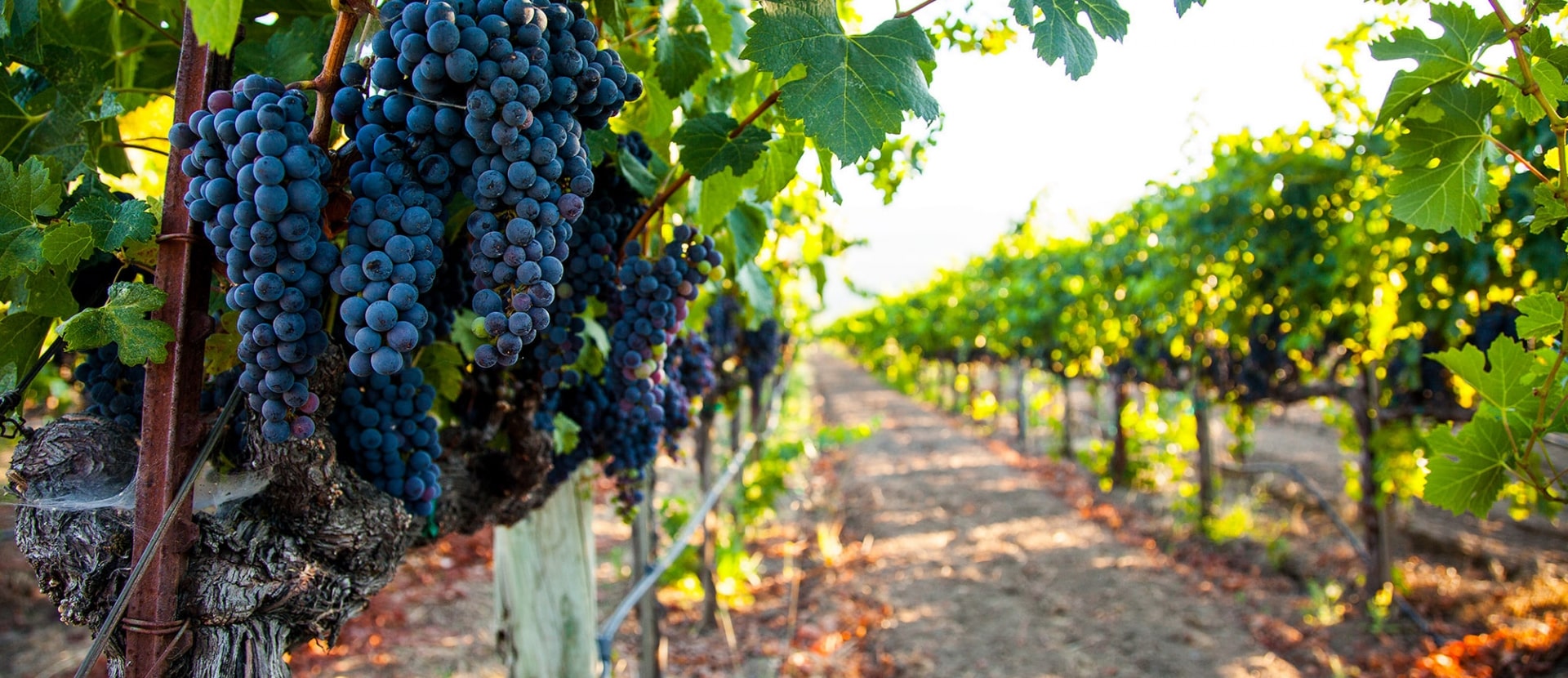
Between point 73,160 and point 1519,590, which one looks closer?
point 73,160

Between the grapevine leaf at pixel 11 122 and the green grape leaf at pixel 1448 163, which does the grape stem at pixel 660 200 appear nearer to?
the grapevine leaf at pixel 11 122

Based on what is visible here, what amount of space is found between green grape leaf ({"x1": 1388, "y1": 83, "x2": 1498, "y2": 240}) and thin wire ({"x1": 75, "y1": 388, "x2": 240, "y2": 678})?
173 centimetres

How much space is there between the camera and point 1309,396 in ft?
22.6

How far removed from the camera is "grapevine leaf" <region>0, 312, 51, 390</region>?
1.07 meters

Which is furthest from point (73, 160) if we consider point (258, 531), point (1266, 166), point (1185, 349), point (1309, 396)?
point (1185, 349)

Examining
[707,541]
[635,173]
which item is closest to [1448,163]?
[635,173]

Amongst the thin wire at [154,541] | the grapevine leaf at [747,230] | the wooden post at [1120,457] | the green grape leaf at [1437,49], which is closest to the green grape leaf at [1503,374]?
the green grape leaf at [1437,49]

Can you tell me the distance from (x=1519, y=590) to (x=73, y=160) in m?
8.39

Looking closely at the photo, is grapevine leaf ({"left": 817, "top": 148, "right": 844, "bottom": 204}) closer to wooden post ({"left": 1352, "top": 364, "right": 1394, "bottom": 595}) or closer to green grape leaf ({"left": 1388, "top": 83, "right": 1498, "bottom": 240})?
green grape leaf ({"left": 1388, "top": 83, "right": 1498, "bottom": 240})

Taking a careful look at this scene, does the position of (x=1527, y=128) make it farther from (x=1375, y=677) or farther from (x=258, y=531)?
(x=258, y=531)

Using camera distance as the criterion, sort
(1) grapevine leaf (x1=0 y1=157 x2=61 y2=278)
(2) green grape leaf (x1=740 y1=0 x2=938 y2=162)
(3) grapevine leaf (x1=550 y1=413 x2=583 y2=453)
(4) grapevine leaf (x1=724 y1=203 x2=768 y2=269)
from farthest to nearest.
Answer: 1. (3) grapevine leaf (x1=550 y1=413 x2=583 y2=453)
2. (4) grapevine leaf (x1=724 y1=203 x2=768 y2=269)
3. (2) green grape leaf (x1=740 y1=0 x2=938 y2=162)
4. (1) grapevine leaf (x1=0 y1=157 x2=61 y2=278)

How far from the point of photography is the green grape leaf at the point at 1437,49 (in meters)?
1.19

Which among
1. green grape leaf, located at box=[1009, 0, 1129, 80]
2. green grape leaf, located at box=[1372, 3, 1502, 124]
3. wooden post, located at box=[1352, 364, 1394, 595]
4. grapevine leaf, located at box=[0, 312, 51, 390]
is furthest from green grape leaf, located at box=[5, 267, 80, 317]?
wooden post, located at box=[1352, 364, 1394, 595]

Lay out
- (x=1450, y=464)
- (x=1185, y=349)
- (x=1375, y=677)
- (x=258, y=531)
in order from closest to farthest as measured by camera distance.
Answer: (x=258, y=531) < (x=1450, y=464) < (x=1375, y=677) < (x=1185, y=349)
